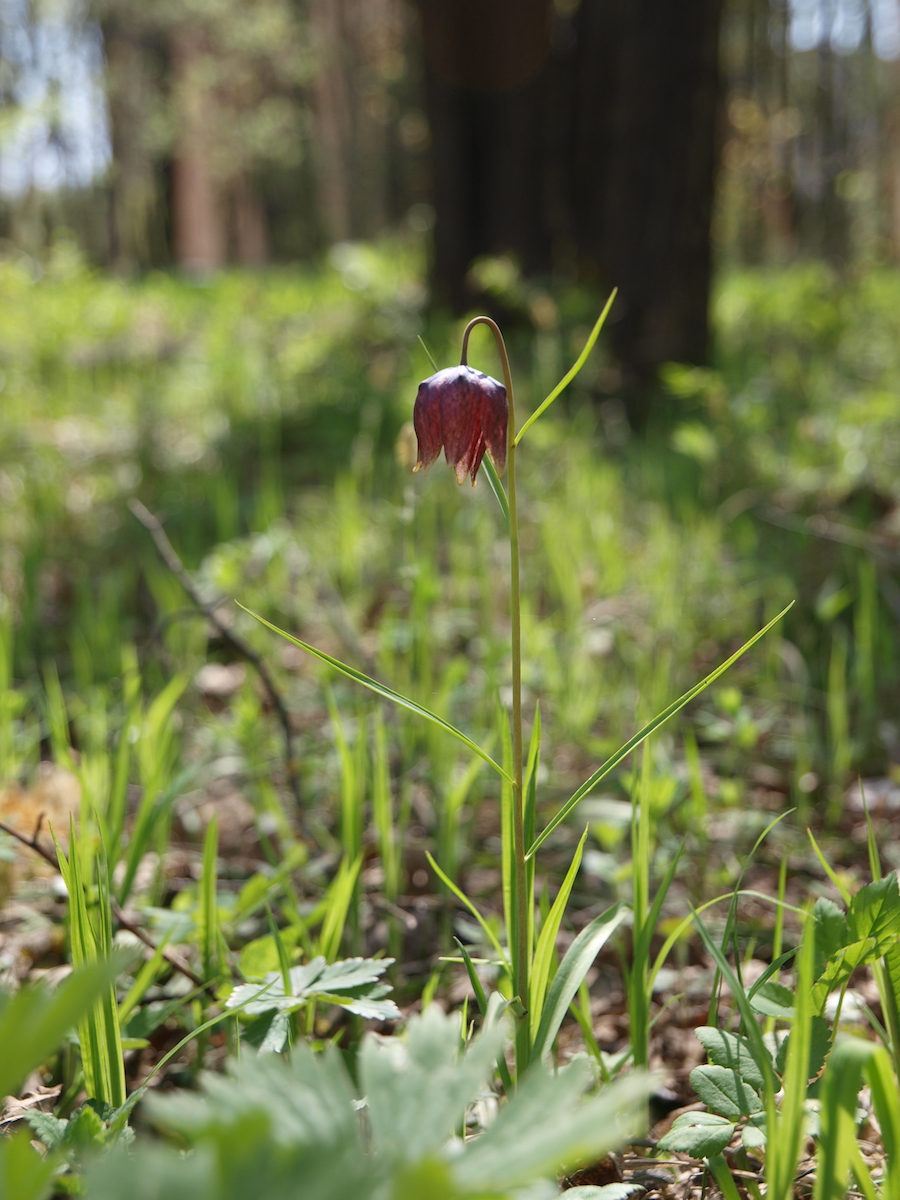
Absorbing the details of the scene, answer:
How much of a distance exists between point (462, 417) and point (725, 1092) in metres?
0.62

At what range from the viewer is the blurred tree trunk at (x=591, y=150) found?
392cm

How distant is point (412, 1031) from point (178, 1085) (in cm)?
65

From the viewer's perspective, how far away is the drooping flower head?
75 cm

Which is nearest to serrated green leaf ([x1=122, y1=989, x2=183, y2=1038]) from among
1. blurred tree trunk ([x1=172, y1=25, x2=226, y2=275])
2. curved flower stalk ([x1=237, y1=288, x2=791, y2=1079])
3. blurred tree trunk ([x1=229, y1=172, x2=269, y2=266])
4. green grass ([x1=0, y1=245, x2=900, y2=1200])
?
green grass ([x1=0, y1=245, x2=900, y2=1200])

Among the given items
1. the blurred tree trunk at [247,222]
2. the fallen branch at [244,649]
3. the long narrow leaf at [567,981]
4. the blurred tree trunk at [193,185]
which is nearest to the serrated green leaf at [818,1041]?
the long narrow leaf at [567,981]

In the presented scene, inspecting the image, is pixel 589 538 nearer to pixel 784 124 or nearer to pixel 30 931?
pixel 30 931

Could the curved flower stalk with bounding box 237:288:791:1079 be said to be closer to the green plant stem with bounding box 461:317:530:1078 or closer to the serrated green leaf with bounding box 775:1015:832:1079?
the green plant stem with bounding box 461:317:530:1078

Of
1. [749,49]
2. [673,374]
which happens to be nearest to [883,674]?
[673,374]

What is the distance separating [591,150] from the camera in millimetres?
4621

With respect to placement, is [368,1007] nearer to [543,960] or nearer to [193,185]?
[543,960]

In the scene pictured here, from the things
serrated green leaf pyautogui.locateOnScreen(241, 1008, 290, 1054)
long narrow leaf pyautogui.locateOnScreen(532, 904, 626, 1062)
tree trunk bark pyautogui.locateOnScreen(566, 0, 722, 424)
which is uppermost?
tree trunk bark pyautogui.locateOnScreen(566, 0, 722, 424)

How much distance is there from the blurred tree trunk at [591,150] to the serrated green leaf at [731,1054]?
3.39 meters

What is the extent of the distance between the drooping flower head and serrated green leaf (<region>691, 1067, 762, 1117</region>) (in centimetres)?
56

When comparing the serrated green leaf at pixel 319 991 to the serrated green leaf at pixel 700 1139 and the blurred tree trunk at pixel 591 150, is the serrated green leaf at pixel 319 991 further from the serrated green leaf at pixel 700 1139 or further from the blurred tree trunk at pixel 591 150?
the blurred tree trunk at pixel 591 150
